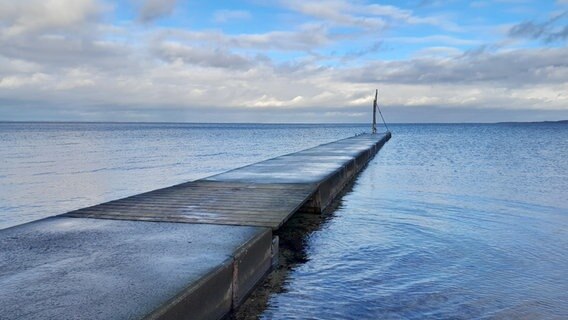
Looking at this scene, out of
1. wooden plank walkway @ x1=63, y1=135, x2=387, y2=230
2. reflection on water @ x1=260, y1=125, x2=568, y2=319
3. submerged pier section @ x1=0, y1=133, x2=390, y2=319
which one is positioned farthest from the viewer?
wooden plank walkway @ x1=63, y1=135, x2=387, y2=230

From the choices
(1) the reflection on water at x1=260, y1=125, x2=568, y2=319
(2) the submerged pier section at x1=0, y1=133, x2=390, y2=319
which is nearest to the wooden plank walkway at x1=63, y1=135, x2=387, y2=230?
(2) the submerged pier section at x1=0, y1=133, x2=390, y2=319

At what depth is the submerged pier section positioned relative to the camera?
3.46m

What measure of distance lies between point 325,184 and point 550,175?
1469cm

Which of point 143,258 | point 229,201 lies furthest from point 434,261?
point 143,258

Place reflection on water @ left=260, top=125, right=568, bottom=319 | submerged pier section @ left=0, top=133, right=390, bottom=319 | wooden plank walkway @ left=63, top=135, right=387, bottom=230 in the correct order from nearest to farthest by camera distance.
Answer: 1. submerged pier section @ left=0, top=133, right=390, bottom=319
2. reflection on water @ left=260, top=125, right=568, bottom=319
3. wooden plank walkway @ left=63, top=135, right=387, bottom=230

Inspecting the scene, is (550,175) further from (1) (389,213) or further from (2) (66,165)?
(2) (66,165)

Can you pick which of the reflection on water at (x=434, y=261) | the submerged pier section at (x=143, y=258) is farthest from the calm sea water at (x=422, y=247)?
the submerged pier section at (x=143, y=258)

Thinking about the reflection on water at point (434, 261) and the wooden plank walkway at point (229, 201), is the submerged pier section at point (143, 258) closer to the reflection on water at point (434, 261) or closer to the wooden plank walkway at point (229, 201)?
the wooden plank walkway at point (229, 201)

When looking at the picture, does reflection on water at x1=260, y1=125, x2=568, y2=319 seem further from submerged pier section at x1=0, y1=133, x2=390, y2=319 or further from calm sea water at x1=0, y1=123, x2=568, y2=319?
submerged pier section at x1=0, y1=133, x2=390, y2=319

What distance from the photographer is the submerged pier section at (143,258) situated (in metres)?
3.46

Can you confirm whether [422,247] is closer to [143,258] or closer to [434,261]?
[434,261]

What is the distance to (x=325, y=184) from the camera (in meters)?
11.7

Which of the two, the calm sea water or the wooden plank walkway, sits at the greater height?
the wooden plank walkway

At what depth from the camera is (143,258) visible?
461cm
